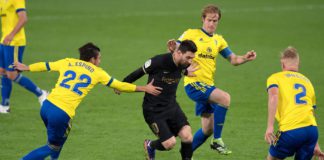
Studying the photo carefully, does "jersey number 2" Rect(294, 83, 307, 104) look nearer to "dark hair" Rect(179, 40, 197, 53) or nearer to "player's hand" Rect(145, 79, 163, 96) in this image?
"dark hair" Rect(179, 40, 197, 53)

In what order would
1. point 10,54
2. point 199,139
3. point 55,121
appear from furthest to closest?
point 10,54 → point 199,139 → point 55,121

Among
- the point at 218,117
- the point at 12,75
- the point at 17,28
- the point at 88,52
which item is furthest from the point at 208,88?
the point at 12,75

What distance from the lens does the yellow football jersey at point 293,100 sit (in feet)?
28.8

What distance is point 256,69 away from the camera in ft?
62.0

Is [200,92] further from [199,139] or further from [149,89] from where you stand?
[149,89]

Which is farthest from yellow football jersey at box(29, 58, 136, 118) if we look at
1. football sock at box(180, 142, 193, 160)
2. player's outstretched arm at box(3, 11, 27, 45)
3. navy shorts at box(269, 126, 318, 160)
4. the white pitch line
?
the white pitch line

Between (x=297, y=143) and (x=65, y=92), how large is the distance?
10.7 feet

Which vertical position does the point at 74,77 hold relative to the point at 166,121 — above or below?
above

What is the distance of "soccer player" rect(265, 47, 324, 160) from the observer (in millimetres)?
8750

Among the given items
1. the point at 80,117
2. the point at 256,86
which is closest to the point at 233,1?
the point at 256,86

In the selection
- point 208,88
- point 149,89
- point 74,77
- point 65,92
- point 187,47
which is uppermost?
point 187,47

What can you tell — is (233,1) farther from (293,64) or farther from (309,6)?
(293,64)

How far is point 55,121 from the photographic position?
377 inches

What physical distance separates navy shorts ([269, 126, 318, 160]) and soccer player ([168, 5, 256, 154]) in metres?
2.47
